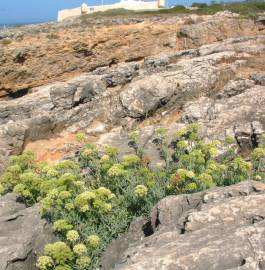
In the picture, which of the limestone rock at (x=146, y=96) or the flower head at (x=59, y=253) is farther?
the limestone rock at (x=146, y=96)

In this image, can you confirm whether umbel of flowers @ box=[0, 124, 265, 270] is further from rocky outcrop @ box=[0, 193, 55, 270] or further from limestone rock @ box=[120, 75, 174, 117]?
limestone rock @ box=[120, 75, 174, 117]

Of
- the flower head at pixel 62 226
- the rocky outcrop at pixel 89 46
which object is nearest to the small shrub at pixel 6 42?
the rocky outcrop at pixel 89 46

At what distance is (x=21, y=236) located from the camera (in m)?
7.17

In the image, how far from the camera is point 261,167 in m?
8.33

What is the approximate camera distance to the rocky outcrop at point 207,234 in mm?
4738

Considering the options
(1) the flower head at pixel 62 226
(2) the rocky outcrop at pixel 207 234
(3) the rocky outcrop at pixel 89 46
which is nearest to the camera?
(2) the rocky outcrop at pixel 207 234

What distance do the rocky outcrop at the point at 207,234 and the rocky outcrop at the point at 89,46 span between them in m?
16.6

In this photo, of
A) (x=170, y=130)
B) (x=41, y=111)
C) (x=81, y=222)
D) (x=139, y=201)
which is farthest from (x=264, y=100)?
(x=41, y=111)

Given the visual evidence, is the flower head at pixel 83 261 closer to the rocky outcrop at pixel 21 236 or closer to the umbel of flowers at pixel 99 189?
the umbel of flowers at pixel 99 189

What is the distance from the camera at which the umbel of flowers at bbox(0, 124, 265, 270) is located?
6250 millimetres

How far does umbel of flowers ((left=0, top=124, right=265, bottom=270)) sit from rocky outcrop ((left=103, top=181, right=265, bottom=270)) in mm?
510

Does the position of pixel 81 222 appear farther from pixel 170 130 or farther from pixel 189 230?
pixel 170 130

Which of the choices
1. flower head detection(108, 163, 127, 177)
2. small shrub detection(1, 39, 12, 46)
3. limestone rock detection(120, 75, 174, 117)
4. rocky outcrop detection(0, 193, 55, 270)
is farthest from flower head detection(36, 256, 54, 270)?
small shrub detection(1, 39, 12, 46)

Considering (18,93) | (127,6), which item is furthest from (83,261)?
(127,6)
